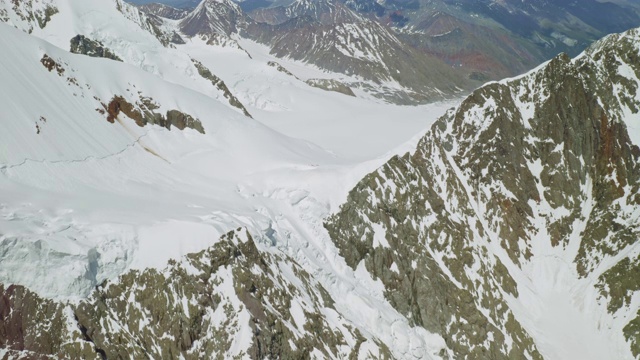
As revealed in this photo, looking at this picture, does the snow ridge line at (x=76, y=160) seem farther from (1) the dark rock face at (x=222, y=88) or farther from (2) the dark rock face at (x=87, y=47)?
(2) the dark rock face at (x=87, y=47)

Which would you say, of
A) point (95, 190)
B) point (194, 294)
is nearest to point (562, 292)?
point (194, 294)

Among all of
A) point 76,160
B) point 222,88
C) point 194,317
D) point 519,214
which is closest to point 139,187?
point 76,160

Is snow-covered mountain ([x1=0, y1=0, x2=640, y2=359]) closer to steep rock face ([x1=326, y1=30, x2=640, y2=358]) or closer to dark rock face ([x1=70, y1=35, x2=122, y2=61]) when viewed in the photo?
steep rock face ([x1=326, y1=30, x2=640, y2=358])

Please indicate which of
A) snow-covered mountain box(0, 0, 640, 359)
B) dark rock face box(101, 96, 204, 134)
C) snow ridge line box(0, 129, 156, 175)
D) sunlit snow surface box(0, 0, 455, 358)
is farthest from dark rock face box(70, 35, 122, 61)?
snow ridge line box(0, 129, 156, 175)

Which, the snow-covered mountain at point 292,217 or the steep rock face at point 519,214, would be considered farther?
the steep rock face at point 519,214

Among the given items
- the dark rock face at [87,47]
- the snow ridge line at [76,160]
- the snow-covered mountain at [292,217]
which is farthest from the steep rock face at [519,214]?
the dark rock face at [87,47]

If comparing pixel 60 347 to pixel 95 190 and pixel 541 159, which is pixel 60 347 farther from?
pixel 541 159
